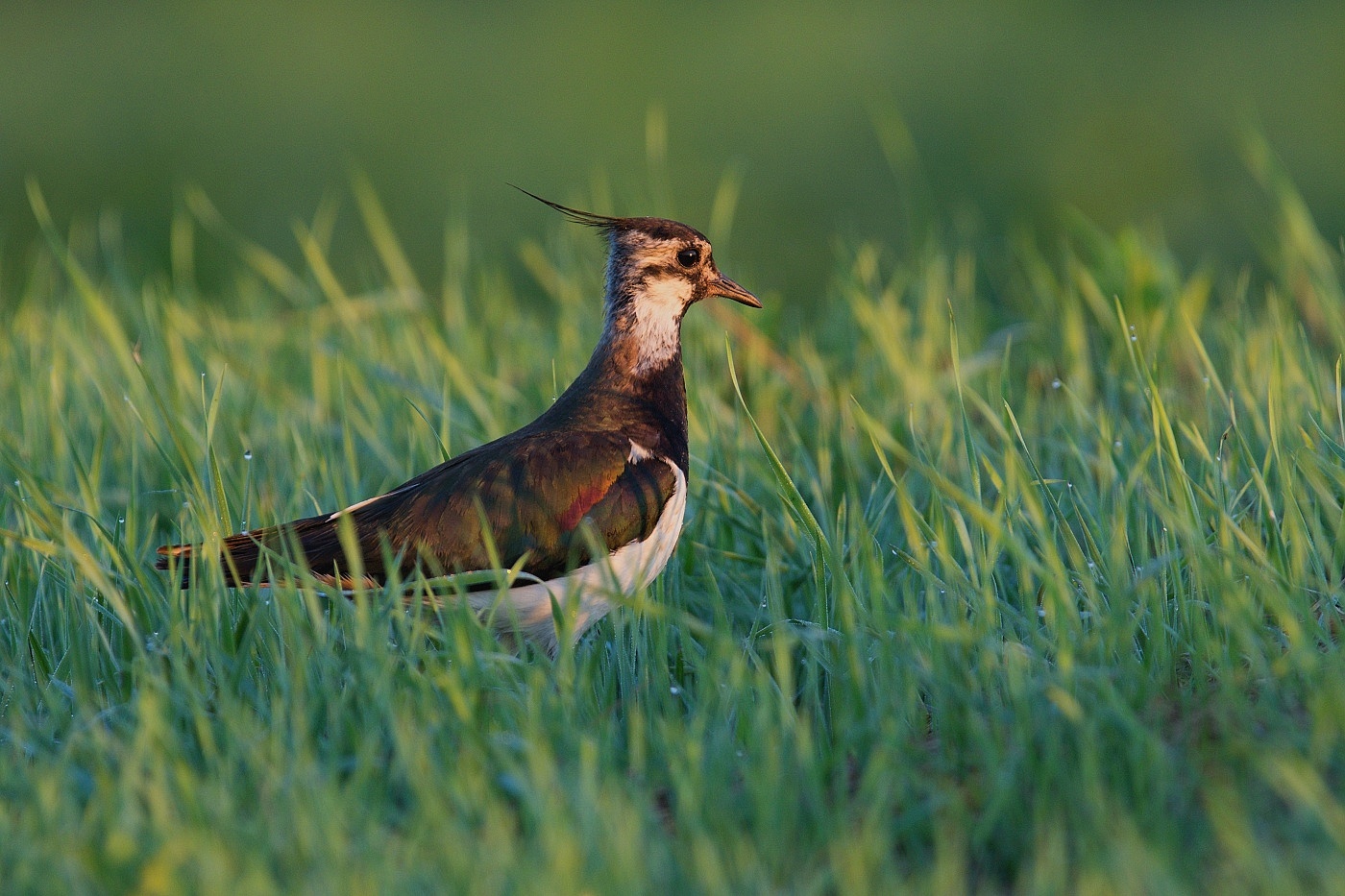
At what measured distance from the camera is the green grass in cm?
268

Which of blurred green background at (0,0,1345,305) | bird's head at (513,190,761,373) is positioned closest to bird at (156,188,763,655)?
bird's head at (513,190,761,373)

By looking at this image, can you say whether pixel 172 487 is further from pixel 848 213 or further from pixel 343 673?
pixel 848 213

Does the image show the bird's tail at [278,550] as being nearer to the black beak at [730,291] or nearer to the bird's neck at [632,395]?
the bird's neck at [632,395]

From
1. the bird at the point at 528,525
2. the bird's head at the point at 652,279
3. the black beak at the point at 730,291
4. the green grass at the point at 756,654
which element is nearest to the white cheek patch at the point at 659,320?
the bird's head at the point at 652,279

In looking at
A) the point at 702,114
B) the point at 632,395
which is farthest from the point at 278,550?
the point at 702,114

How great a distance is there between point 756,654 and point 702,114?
946 centimetres

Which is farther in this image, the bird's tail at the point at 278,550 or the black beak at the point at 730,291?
the black beak at the point at 730,291

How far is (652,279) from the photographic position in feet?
15.1

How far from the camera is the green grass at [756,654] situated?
2.68m

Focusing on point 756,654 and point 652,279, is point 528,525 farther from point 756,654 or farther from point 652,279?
point 652,279

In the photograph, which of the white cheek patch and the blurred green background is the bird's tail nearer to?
the white cheek patch

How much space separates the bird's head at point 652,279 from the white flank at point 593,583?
53cm

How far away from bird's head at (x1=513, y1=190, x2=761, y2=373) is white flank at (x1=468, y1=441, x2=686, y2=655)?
1.73ft

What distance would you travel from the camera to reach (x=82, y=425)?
5230 millimetres
